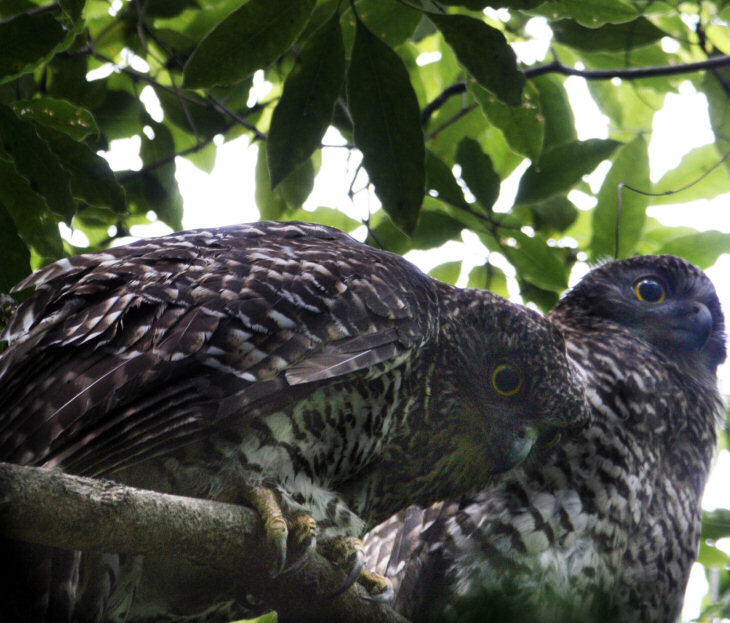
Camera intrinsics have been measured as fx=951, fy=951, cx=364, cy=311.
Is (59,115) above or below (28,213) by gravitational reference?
above

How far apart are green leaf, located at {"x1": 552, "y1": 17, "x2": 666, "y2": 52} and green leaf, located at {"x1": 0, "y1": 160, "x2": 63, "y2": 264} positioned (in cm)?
169

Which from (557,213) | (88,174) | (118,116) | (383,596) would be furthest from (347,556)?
(118,116)

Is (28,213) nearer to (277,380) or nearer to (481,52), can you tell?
(277,380)

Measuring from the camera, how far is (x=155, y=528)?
1.63 metres

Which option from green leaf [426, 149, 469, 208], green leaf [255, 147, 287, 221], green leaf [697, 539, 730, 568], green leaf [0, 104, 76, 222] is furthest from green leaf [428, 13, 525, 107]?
green leaf [697, 539, 730, 568]

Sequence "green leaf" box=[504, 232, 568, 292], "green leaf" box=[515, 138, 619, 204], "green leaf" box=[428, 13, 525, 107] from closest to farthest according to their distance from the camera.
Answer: "green leaf" box=[428, 13, 525, 107]
"green leaf" box=[515, 138, 619, 204]
"green leaf" box=[504, 232, 568, 292]

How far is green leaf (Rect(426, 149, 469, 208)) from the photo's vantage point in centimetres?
314

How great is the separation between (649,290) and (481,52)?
1485mm

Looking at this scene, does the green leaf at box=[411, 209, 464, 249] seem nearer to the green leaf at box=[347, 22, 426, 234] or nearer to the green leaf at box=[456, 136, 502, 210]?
the green leaf at box=[456, 136, 502, 210]

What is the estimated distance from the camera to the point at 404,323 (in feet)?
7.88

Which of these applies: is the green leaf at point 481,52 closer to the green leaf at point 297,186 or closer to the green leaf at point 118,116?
the green leaf at point 297,186

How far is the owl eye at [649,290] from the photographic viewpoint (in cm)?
355

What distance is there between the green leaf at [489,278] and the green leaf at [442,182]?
418 millimetres

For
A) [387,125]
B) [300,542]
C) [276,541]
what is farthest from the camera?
[387,125]
